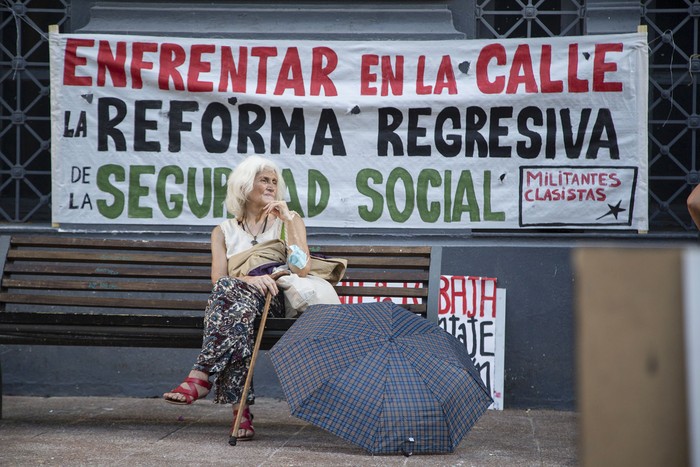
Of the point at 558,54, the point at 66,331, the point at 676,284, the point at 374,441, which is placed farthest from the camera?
the point at 558,54

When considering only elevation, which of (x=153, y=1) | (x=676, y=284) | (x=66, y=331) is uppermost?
(x=153, y=1)

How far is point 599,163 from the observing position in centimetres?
616

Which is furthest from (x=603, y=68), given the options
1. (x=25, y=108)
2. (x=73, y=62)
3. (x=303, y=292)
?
(x=25, y=108)

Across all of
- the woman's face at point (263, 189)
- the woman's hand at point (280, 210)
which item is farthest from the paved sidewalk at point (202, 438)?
the woman's face at point (263, 189)

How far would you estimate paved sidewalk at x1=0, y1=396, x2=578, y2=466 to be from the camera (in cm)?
435

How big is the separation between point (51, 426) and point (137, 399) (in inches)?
43.8

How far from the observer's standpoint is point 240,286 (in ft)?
16.2

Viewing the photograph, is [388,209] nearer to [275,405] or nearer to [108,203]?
[275,405]

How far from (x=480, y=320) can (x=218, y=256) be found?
1844 millimetres

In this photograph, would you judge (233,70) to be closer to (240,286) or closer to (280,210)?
(280,210)

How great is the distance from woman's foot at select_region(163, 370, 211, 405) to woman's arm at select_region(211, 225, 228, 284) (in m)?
0.67

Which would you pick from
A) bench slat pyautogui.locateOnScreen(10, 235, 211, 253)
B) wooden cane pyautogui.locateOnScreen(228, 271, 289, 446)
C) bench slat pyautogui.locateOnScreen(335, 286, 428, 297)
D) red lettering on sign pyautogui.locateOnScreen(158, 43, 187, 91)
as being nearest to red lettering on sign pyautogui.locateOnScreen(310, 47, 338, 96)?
red lettering on sign pyautogui.locateOnScreen(158, 43, 187, 91)

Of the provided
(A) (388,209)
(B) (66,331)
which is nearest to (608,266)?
(B) (66,331)

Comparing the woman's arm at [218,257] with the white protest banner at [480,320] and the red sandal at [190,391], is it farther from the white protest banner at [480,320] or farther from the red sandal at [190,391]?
the white protest banner at [480,320]
